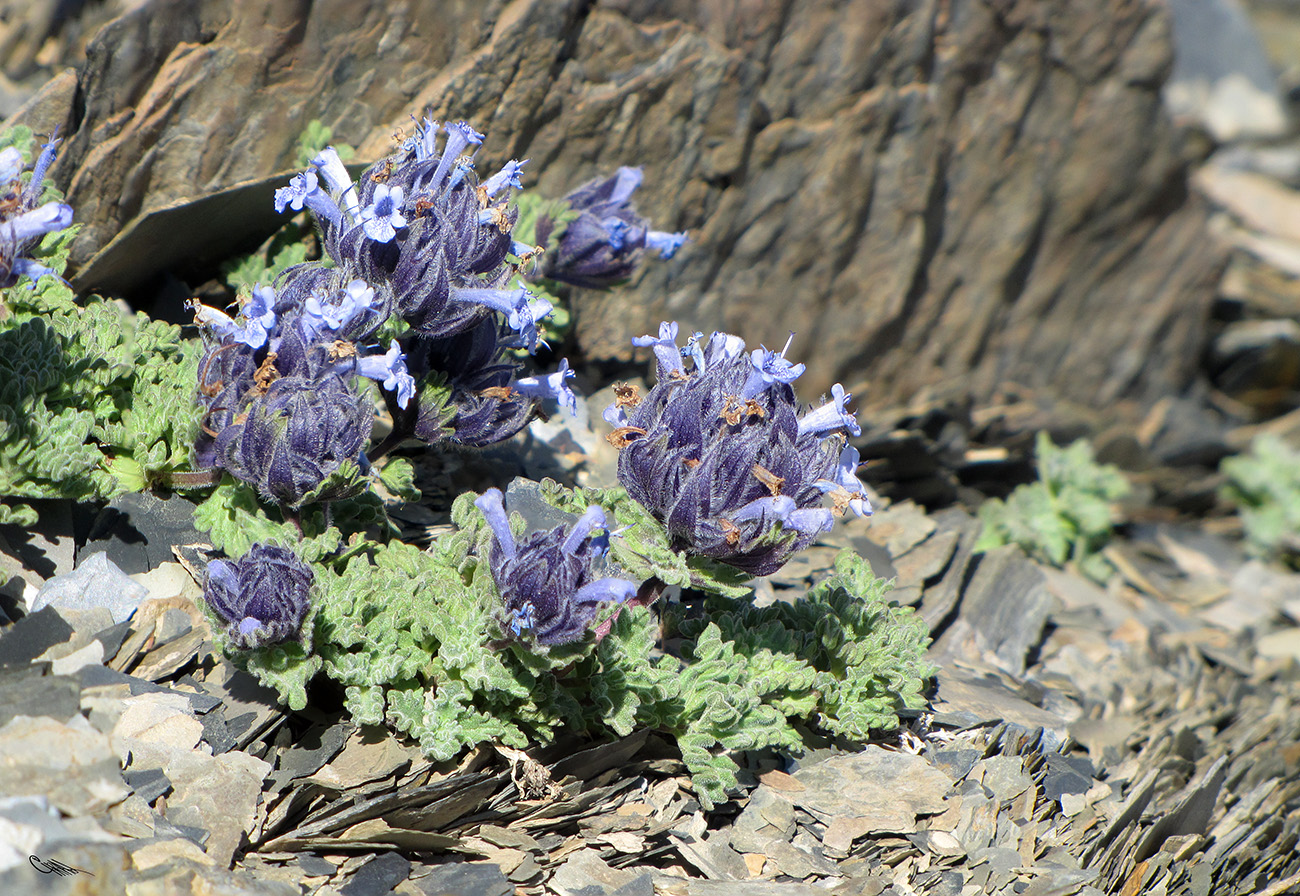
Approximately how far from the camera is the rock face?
16.5 ft

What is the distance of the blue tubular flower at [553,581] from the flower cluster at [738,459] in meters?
0.34

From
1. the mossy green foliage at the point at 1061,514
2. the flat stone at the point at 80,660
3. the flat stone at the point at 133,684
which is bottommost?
the mossy green foliage at the point at 1061,514

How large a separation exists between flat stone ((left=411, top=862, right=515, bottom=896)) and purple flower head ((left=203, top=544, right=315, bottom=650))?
93 cm

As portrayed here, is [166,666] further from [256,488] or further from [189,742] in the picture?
[256,488]

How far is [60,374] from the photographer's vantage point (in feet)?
12.7

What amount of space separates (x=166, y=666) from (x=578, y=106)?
3805mm

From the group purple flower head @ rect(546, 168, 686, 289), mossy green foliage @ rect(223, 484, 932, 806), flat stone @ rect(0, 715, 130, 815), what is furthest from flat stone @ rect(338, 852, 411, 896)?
purple flower head @ rect(546, 168, 686, 289)

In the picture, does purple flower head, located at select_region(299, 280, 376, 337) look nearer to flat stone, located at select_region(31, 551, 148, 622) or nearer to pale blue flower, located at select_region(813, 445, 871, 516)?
flat stone, located at select_region(31, 551, 148, 622)

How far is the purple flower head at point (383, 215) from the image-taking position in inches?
146

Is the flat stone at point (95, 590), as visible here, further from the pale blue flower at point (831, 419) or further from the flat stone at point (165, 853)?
the pale blue flower at point (831, 419)

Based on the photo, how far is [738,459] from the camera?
3.43 meters

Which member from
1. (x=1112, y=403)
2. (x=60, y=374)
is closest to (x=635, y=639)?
(x=60, y=374)

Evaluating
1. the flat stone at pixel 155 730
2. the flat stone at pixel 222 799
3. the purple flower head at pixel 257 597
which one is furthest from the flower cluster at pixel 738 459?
the flat stone at pixel 155 730

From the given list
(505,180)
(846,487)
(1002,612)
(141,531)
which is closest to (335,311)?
(505,180)
